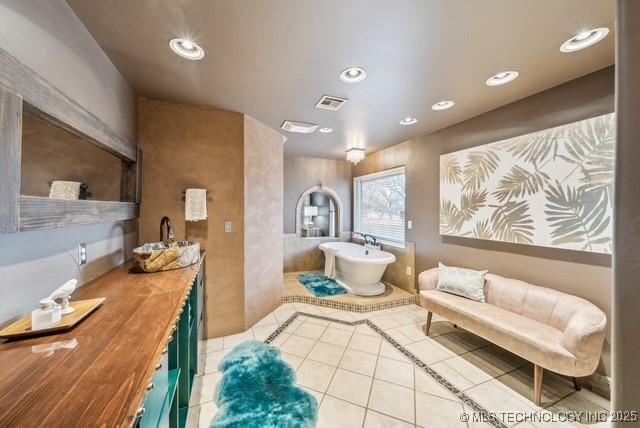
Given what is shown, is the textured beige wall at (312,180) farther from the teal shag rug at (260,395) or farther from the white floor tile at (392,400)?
the white floor tile at (392,400)

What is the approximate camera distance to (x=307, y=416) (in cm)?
161

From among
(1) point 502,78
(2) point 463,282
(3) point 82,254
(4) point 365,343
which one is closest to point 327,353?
(4) point 365,343

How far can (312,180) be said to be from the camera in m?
5.01

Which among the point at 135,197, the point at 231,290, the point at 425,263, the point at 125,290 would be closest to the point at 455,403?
the point at 425,263

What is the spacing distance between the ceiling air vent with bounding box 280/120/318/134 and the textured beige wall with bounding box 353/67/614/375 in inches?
66.5

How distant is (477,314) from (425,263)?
50.9 inches

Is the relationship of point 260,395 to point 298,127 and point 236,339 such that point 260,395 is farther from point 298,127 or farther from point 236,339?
point 298,127

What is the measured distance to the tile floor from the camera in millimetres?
1645

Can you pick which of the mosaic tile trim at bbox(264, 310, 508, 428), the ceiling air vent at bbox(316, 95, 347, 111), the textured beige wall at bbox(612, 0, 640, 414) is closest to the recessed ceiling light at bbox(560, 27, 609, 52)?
the ceiling air vent at bbox(316, 95, 347, 111)

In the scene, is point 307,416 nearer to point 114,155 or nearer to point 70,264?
point 70,264

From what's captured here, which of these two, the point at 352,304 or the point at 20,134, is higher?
the point at 20,134

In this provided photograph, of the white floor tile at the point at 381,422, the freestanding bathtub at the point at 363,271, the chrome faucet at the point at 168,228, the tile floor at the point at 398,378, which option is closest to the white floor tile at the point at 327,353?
the tile floor at the point at 398,378

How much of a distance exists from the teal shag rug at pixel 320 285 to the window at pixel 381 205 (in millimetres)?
1264

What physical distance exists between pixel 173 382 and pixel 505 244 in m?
3.11
